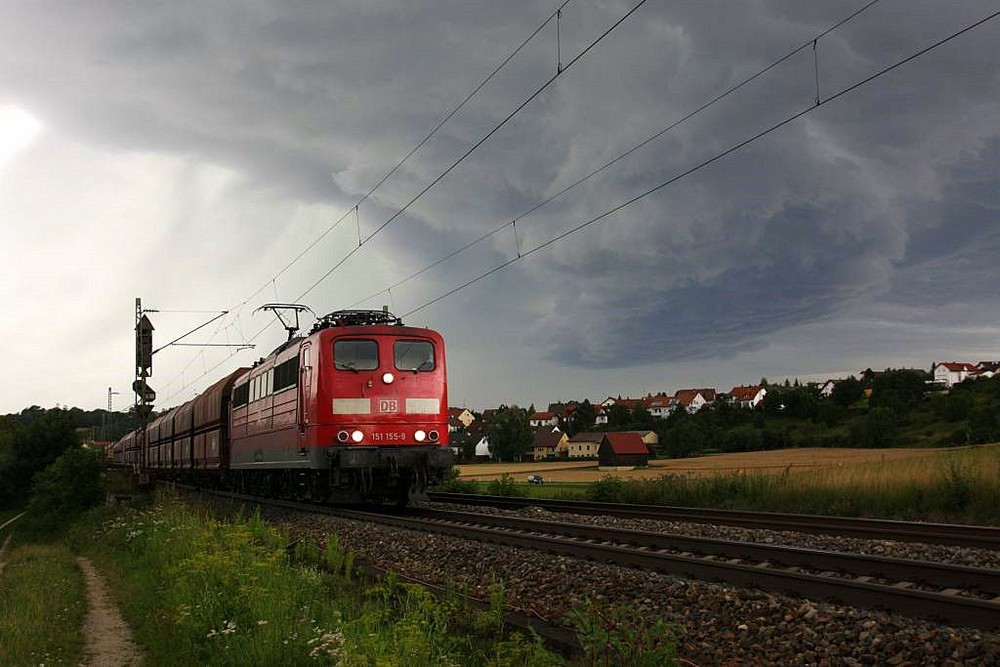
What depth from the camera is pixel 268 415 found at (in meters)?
21.5

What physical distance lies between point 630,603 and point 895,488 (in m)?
9.98

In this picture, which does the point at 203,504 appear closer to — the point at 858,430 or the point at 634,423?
the point at 858,430

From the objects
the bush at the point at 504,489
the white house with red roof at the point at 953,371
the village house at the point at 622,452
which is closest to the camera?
the bush at the point at 504,489

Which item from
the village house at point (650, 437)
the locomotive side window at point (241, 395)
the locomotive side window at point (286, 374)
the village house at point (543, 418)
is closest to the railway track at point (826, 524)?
the locomotive side window at point (286, 374)

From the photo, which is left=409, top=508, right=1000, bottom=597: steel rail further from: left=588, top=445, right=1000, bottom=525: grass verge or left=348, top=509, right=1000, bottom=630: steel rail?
left=588, top=445, right=1000, bottom=525: grass verge

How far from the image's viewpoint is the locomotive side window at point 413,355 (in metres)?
18.3

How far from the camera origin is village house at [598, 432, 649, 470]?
71625 millimetres

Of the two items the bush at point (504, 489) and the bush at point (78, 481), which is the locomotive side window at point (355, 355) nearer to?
the bush at point (504, 489)

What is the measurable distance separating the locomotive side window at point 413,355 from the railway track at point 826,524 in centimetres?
424

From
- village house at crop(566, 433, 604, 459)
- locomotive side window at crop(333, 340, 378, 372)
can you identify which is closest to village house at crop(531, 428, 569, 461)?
village house at crop(566, 433, 604, 459)

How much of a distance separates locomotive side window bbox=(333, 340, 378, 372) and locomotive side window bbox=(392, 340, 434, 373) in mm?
480

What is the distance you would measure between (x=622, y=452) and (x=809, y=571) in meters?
63.6

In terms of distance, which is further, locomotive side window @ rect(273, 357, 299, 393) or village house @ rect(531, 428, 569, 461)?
village house @ rect(531, 428, 569, 461)

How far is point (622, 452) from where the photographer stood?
7194 centimetres
